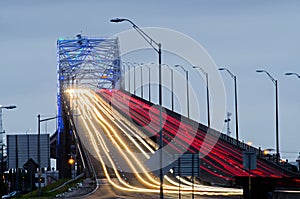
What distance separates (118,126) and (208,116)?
3112 cm

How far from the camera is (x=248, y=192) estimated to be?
110ft

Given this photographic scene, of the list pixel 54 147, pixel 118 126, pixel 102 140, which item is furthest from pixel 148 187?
pixel 54 147

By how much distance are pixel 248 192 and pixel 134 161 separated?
79.0m

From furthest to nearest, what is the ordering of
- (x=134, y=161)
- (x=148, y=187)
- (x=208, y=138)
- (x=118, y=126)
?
(x=118, y=126), (x=208, y=138), (x=134, y=161), (x=148, y=187)

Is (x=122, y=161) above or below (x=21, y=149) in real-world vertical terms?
below

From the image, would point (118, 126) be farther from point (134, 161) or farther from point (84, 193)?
point (84, 193)

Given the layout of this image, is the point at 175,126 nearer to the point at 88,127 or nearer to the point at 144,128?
the point at 144,128

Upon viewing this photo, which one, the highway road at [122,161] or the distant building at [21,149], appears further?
the highway road at [122,161]

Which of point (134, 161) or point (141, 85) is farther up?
point (141, 85)

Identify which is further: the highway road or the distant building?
the highway road

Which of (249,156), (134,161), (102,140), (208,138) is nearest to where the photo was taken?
(249,156)

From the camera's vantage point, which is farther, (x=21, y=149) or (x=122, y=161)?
(x=122, y=161)

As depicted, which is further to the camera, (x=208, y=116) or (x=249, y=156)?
(x=208, y=116)

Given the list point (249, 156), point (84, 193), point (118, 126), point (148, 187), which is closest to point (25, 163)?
point (84, 193)
